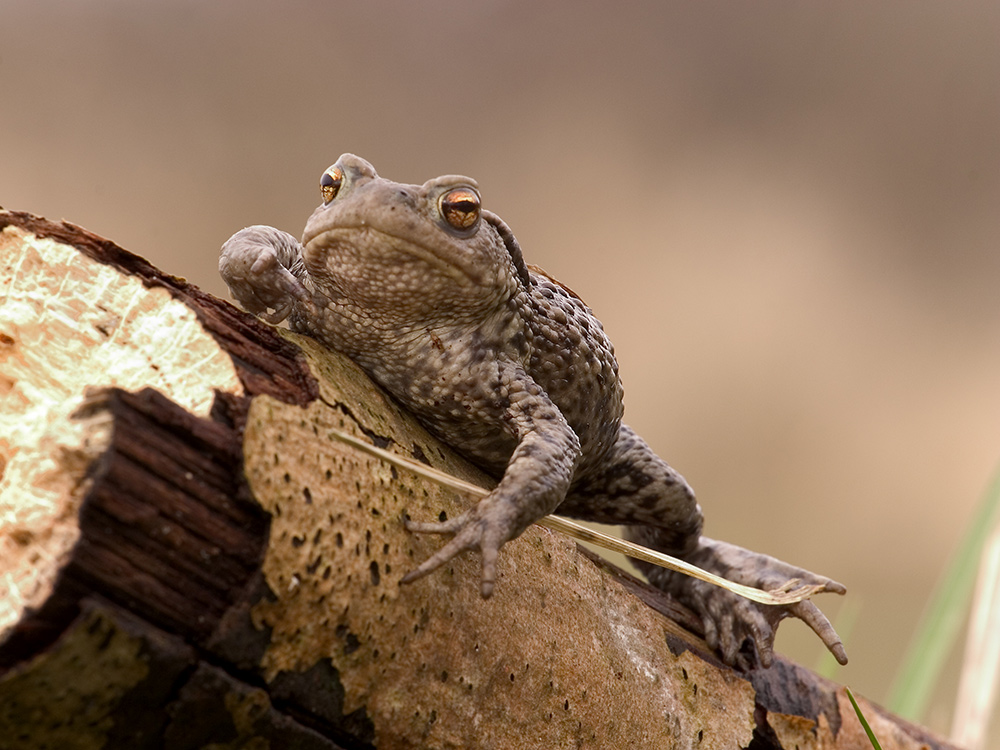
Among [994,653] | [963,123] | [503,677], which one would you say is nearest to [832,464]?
[963,123]

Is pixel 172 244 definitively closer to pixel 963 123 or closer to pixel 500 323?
pixel 500 323

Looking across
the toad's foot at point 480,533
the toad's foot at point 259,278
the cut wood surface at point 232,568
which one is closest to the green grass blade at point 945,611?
the cut wood surface at point 232,568

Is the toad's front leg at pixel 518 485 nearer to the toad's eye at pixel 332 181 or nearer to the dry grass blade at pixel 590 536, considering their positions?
the dry grass blade at pixel 590 536

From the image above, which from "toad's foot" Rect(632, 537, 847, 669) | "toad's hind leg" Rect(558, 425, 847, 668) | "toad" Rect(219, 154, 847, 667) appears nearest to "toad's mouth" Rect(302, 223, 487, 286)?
"toad" Rect(219, 154, 847, 667)

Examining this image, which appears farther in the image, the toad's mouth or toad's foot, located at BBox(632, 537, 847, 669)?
toad's foot, located at BBox(632, 537, 847, 669)

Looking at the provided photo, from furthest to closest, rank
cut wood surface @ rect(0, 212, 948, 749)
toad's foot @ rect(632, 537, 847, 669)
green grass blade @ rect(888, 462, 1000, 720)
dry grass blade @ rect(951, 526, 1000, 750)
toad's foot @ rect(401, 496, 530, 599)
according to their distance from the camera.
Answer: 1. dry grass blade @ rect(951, 526, 1000, 750)
2. green grass blade @ rect(888, 462, 1000, 720)
3. toad's foot @ rect(632, 537, 847, 669)
4. toad's foot @ rect(401, 496, 530, 599)
5. cut wood surface @ rect(0, 212, 948, 749)

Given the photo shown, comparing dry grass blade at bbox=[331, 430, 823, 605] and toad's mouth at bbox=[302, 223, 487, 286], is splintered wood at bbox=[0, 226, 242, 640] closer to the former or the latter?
dry grass blade at bbox=[331, 430, 823, 605]
